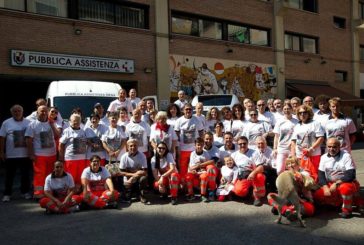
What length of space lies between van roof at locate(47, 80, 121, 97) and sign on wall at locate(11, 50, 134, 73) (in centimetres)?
369

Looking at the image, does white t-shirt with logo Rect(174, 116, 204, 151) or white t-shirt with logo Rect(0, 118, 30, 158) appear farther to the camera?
white t-shirt with logo Rect(174, 116, 204, 151)

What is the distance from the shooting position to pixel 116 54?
15.8 meters

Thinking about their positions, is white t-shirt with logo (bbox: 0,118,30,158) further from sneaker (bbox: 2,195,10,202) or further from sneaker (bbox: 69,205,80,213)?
sneaker (bbox: 69,205,80,213)

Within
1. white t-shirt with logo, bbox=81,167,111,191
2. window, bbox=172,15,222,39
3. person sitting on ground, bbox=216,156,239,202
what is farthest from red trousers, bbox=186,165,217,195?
window, bbox=172,15,222,39

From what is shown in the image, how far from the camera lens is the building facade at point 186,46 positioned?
45.1 feet

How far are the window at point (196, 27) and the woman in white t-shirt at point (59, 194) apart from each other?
12564 mm

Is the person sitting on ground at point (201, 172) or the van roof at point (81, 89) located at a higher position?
the van roof at point (81, 89)

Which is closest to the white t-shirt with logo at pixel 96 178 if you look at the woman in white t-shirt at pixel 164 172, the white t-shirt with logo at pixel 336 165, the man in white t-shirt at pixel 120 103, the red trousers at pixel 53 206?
the red trousers at pixel 53 206

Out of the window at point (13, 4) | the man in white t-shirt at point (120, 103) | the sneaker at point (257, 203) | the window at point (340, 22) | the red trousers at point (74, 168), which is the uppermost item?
the window at point (340, 22)

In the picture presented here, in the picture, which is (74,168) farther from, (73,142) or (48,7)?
(48,7)

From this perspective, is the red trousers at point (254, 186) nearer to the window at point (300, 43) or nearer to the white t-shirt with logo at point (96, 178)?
the white t-shirt with logo at point (96, 178)

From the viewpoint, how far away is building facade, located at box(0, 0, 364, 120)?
13.7m

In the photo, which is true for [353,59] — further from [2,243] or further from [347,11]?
[2,243]

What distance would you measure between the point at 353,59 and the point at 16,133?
26.1 metres
